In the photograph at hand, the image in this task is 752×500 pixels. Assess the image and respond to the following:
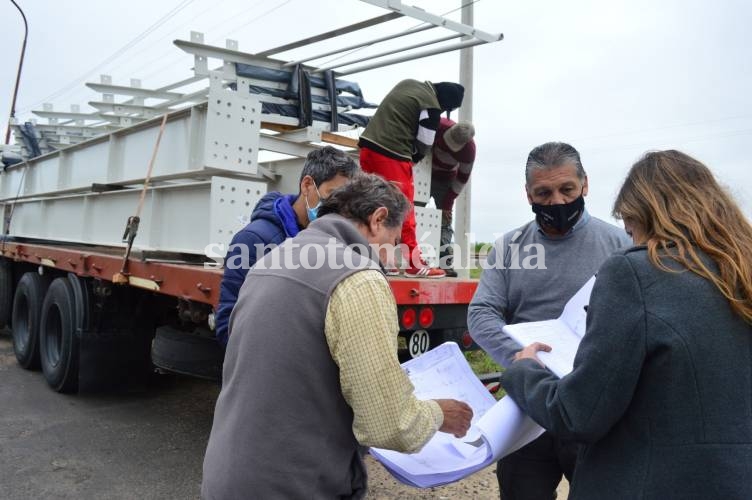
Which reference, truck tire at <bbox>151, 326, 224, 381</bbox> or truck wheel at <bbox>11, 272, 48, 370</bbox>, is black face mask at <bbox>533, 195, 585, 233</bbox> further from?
truck wheel at <bbox>11, 272, 48, 370</bbox>

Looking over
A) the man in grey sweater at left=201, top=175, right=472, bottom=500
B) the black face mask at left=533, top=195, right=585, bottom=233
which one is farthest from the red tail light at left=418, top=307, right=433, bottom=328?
the man in grey sweater at left=201, top=175, right=472, bottom=500

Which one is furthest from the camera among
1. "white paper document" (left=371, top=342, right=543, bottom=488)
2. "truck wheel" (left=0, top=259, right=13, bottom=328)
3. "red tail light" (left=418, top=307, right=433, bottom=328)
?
"truck wheel" (left=0, top=259, right=13, bottom=328)

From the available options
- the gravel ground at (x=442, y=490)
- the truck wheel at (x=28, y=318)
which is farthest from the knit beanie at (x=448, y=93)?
the truck wheel at (x=28, y=318)

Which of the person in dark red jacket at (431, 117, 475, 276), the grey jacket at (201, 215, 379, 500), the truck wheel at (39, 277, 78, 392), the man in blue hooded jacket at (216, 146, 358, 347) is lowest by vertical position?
the truck wheel at (39, 277, 78, 392)

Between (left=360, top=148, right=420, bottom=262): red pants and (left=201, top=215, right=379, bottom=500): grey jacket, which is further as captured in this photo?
(left=360, top=148, right=420, bottom=262): red pants

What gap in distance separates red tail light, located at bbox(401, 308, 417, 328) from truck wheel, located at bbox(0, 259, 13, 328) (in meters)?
6.29

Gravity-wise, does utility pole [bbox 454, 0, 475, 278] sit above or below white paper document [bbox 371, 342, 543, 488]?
above

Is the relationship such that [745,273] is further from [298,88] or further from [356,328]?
[298,88]

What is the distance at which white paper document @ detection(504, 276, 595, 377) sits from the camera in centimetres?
176

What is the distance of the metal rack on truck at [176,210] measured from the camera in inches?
136

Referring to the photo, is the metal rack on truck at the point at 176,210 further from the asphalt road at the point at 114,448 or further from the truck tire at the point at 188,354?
the asphalt road at the point at 114,448

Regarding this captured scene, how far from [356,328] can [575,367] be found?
20.4 inches

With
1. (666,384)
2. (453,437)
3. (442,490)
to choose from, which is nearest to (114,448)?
(442,490)

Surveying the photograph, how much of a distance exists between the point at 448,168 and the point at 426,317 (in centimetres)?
205
